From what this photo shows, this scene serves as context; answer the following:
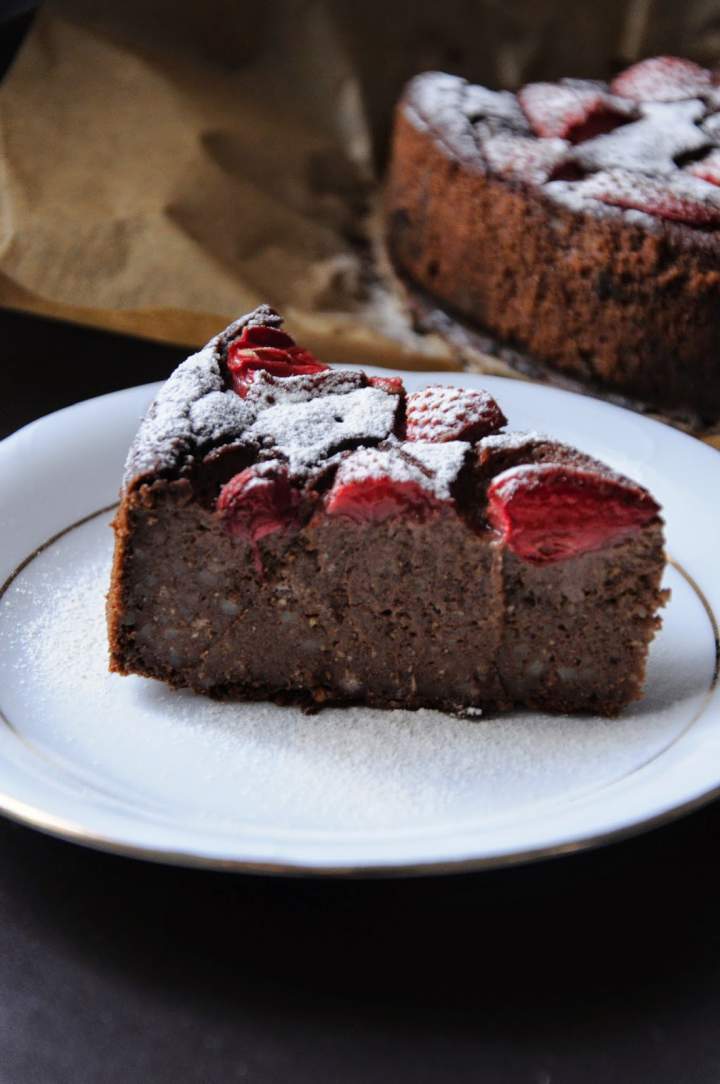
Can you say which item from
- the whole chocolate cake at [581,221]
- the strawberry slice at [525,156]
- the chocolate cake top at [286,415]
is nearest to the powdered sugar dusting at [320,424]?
the chocolate cake top at [286,415]

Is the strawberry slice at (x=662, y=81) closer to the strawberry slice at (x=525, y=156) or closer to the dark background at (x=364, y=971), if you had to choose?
the strawberry slice at (x=525, y=156)

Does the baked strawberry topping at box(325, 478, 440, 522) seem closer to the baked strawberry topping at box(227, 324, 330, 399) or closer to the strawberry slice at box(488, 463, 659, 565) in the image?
the strawberry slice at box(488, 463, 659, 565)

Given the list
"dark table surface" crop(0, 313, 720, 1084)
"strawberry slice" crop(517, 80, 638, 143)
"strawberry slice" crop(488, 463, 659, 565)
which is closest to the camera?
"dark table surface" crop(0, 313, 720, 1084)

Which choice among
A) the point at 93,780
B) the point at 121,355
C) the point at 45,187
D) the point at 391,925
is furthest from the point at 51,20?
the point at 391,925

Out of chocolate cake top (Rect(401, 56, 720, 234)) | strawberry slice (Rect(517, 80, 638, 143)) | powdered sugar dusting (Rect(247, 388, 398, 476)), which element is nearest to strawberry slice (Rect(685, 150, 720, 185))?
chocolate cake top (Rect(401, 56, 720, 234))

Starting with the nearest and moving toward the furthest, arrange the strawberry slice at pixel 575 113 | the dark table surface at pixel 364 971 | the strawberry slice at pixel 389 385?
1. the dark table surface at pixel 364 971
2. the strawberry slice at pixel 389 385
3. the strawberry slice at pixel 575 113

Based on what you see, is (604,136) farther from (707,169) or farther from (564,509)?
(564,509)
